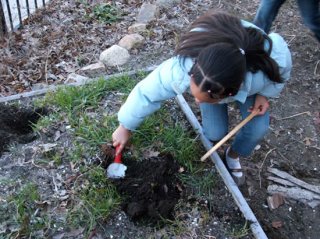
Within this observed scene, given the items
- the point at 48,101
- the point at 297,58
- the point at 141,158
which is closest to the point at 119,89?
the point at 48,101

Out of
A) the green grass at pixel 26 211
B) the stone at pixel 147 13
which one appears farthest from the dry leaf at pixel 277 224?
the stone at pixel 147 13

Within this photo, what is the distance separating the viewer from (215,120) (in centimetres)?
286

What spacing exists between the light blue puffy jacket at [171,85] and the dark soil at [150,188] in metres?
0.38

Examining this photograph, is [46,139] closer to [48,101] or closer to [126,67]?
[48,101]

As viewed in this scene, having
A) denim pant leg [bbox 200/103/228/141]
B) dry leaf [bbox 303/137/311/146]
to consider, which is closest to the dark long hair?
denim pant leg [bbox 200/103/228/141]

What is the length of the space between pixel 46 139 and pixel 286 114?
2.03 meters

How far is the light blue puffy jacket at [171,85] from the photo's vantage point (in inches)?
88.4

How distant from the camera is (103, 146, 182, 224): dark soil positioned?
252cm

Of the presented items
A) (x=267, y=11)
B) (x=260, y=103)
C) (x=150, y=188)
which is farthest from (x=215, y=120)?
(x=267, y=11)

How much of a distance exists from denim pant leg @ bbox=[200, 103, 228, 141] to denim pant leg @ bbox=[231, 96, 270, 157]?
125 millimetres

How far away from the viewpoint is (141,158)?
9.28 ft

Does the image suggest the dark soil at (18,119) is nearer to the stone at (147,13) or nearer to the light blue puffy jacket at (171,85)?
the light blue puffy jacket at (171,85)

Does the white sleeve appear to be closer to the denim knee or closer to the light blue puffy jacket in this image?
the light blue puffy jacket

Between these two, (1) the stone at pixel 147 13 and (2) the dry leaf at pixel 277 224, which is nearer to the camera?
(2) the dry leaf at pixel 277 224
